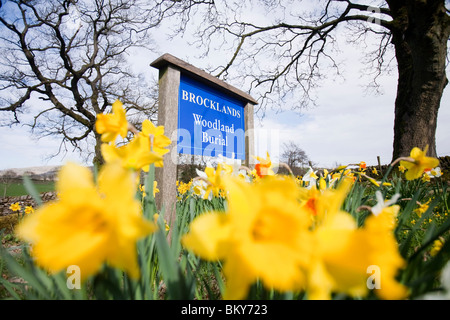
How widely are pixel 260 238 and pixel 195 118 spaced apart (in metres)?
2.41

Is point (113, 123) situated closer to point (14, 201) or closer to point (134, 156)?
point (134, 156)

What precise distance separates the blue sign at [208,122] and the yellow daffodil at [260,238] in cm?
214

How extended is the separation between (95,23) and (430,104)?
1543 centimetres

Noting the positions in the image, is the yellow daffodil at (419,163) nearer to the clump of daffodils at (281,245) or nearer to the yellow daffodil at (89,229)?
the clump of daffodils at (281,245)

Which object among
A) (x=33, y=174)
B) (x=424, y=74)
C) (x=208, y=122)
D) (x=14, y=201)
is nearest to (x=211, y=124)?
(x=208, y=122)

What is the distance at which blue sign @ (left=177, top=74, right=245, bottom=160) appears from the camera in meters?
2.50

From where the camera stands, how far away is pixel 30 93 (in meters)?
13.0

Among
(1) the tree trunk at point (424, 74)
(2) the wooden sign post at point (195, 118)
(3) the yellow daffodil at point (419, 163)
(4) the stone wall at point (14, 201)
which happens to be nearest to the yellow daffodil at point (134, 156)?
(3) the yellow daffodil at point (419, 163)

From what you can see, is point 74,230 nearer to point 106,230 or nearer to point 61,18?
point 106,230

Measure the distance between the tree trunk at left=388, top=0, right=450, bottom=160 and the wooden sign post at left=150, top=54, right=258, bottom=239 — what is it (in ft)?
13.5

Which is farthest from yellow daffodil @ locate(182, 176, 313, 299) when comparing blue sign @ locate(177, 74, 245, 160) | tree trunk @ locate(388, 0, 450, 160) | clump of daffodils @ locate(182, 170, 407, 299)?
tree trunk @ locate(388, 0, 450, 160)

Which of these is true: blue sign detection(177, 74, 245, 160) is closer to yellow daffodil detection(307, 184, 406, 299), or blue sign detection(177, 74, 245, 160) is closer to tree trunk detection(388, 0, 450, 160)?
yellow daffodil detection(307, 184, 406, 299)

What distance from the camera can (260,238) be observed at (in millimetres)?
326
